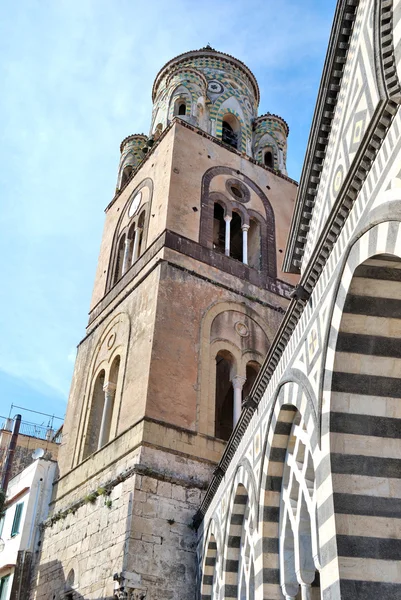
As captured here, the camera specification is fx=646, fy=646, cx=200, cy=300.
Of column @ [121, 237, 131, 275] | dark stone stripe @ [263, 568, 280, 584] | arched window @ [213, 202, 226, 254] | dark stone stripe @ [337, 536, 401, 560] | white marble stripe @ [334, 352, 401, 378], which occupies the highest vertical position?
arched window @ [213, 202, 226, 254]

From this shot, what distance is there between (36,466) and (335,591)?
11.8 meters

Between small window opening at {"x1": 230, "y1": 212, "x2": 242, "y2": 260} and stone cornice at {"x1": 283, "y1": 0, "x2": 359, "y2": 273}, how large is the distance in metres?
9.01

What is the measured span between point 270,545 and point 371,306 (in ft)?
11.4

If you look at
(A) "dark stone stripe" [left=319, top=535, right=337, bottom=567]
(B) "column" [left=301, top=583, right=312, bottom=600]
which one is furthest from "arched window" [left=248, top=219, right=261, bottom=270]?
(A) "dark stone stripe" [left=319, top=535, right=337, bottom=567]

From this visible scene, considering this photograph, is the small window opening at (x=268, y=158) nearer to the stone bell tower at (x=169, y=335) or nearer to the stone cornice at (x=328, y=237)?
the stone bell tower at (x=169, y=335)

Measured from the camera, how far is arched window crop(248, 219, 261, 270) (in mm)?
18359

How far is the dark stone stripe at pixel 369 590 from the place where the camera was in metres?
5.44

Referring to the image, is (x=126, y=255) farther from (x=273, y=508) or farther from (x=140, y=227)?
(x=273, y=508)

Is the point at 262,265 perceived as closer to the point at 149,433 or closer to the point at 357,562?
the point at 149,433

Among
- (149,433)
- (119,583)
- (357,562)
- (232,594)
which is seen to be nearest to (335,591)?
(357,562)

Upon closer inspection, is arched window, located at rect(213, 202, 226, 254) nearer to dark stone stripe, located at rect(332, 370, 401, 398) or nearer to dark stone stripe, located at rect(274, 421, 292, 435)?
dark stone stripe, located at rect(274, 421, 292, 435)

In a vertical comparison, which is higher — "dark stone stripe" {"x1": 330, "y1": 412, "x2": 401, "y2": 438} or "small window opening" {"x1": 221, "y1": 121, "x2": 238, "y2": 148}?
"small window opening" {"x1": 221, "y1": 121, "x2": 238, "y2": 148}

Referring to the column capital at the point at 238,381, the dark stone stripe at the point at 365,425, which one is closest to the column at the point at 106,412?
the column capital at the point at 238,381

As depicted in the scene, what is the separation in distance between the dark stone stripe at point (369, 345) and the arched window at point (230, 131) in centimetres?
1645
